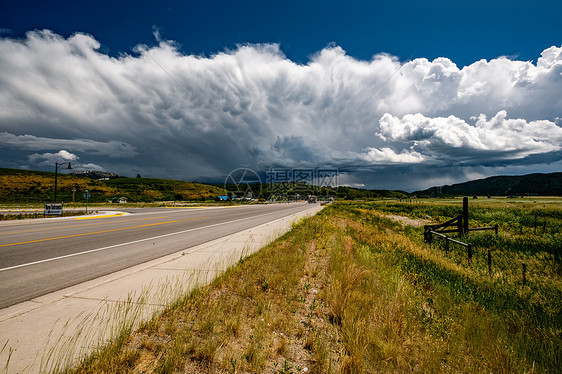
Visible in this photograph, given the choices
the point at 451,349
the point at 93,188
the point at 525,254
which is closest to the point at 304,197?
the point at 93,188

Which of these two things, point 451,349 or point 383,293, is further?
point 383,293

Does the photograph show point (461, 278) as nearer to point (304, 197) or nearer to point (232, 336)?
point (232, 336)

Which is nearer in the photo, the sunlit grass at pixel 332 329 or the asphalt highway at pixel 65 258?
the sunlit grass at pixel 332 329

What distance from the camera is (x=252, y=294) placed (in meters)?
4.66

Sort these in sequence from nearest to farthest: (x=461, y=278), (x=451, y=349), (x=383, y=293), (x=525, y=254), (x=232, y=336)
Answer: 1. (x=232, y=336)
2. (x=451, y=349)
3. (x=383, y=293)
4. (x=461, y=278)
5. (x=525, y=254)

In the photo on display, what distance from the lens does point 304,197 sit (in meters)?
158

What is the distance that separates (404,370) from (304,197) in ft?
510

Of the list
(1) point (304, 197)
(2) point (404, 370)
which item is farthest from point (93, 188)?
(2) point (404, 370)

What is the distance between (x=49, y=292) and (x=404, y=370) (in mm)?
6673

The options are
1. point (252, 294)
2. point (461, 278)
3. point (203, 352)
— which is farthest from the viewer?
point (461, 278)

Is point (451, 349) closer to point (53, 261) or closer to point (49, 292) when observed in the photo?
point (49, 292)

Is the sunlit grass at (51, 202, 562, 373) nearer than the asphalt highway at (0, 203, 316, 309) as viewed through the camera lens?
Yes

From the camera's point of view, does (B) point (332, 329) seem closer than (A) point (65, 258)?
Yes

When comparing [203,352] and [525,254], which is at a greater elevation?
[203,352]
